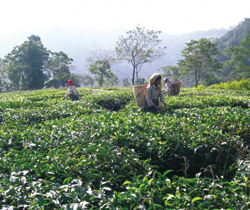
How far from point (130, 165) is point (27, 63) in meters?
39.9

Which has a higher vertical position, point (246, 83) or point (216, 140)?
point (246, 83)

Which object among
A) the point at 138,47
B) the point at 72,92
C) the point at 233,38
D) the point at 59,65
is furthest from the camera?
the point at 233,38

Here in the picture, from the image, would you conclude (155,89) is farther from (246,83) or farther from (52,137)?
(246,83)

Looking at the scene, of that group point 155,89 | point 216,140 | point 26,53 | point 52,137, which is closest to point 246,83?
point 155,89

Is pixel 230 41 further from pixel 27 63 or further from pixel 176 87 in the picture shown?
pixel 176 87

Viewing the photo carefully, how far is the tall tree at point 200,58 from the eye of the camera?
3797 cm

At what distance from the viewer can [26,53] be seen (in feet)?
122

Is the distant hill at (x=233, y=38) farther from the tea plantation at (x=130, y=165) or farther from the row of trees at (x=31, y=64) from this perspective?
the tea plantation at (x=130, y=165)

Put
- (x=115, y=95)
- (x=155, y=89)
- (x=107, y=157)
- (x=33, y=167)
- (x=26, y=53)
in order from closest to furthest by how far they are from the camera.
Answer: (x=33, y=167) < (x=107, y=157) < (x=155, y=89) < (x=115, y=95) < (x=26, y=53)

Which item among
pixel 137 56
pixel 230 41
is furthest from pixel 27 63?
pixel 230 41

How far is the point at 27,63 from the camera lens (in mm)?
37781

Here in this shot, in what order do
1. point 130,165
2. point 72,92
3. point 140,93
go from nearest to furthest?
1. point 130,165
2. point 140,93
3. point 72,92

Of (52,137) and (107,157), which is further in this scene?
(52,137)

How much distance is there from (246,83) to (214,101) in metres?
11.1
